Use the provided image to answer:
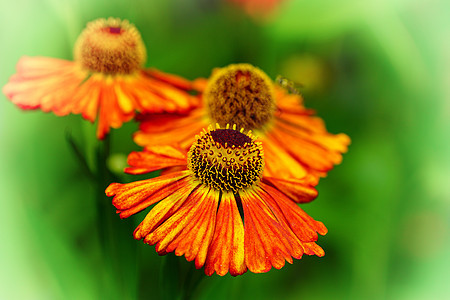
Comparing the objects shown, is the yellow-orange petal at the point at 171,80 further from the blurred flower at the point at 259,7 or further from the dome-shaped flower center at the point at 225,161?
the blurred flower at the point at 259,7

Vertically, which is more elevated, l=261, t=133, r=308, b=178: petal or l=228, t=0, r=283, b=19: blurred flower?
l=228, t=0, r=283, b=19: blurred flower

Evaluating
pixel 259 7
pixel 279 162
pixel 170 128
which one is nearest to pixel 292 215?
pixel 279 162

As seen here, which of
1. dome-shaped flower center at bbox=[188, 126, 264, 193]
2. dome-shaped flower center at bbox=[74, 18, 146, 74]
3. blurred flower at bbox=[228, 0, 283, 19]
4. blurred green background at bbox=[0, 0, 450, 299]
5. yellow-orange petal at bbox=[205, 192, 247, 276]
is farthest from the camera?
blurred flower at bbox=[228, 0, 283, 19]

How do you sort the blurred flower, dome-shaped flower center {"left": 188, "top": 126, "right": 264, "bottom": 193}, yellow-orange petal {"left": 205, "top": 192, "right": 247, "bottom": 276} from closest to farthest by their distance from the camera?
yellow-orange petal {"left": 205, "top": 192, "right": 247, "bottom": 276} < dome-shaped flower center {"left": 188, "top": 126, "right": 264, "bottom": 193} < the blurred flower

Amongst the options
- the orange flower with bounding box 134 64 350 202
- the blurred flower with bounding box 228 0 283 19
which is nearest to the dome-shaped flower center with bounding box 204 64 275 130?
the orange flower with bounding box 134 64 350 202

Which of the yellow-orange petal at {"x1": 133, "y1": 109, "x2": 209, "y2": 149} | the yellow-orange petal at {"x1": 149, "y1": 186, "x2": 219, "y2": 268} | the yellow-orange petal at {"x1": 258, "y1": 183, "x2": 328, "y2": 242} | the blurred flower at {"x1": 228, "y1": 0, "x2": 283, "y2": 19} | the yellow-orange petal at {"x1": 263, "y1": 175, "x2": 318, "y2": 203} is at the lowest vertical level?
the yellow-orange petal at {"x1": 149, "y1": 186, "x2": 219, "y2": 268}

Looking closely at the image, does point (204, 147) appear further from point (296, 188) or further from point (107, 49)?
point (107, 49)

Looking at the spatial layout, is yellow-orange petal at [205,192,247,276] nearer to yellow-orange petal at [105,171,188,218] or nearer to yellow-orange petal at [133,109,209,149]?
yellow-orange petal at [105,171,188,218]
